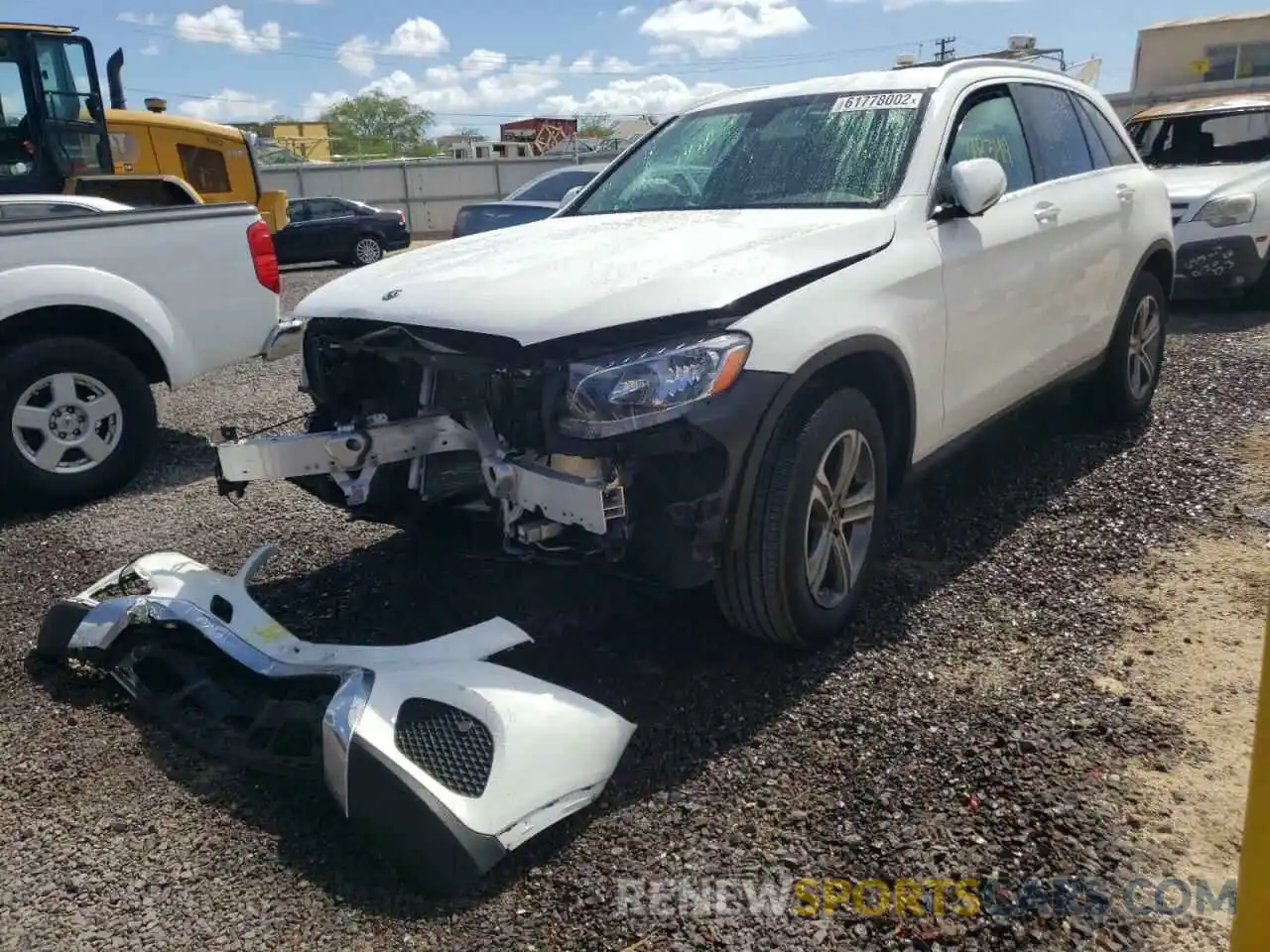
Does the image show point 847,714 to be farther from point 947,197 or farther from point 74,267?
point 74,267

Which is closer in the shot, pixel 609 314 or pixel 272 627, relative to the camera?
pixel 609 314

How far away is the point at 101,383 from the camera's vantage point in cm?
520

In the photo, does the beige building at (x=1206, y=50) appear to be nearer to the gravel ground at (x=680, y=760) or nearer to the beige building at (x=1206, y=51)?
the beige building at (x=1206, y=51)

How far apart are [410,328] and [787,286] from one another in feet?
3.71

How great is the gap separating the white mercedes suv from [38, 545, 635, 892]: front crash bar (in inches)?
17.5

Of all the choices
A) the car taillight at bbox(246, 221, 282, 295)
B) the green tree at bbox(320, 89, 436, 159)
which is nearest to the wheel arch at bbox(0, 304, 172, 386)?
the car taillight at bbox(246, 221, 282, 295)

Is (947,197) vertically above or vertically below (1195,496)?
above

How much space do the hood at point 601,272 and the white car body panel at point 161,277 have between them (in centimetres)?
222

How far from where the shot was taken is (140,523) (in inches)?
191

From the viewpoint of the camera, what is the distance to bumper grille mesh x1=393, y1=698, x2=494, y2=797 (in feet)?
8.02

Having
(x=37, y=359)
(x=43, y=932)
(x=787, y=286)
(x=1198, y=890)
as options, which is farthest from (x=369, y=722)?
(x=37, y=359)

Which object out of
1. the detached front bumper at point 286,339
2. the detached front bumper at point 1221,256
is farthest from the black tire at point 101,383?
the detached front bumper at point 1221,256

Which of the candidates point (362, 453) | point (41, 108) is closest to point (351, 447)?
point (362, 453)

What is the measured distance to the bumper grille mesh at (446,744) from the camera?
8.02 ft
